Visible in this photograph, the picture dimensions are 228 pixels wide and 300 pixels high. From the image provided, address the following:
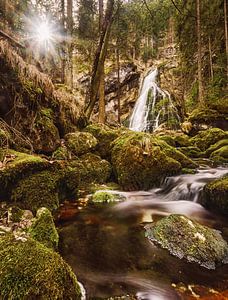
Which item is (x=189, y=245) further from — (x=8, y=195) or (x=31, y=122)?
(x=31, y=122)

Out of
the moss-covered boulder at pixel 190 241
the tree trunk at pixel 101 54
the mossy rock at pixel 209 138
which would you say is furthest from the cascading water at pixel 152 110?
the moss-covered boulder at pixel 190 241

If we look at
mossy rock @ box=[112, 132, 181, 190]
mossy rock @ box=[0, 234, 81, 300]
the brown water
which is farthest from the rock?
mossy rock @ box=[0, 234, 81, 300]

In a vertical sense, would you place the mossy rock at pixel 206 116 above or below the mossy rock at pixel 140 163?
above

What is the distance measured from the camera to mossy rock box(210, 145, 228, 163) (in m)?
10.4

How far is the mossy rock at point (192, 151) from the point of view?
11484mm

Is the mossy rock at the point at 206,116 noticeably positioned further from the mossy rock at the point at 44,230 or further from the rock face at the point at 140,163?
the mossy rock at the point at 44,230

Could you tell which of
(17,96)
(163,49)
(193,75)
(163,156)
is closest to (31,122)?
(17,96)

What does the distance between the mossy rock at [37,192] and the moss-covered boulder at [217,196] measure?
10.6ft

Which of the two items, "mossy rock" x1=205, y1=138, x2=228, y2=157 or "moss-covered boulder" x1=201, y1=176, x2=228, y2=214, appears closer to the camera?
"moss-covered boulder" x1=201, y1=176, x2=228, y2=214

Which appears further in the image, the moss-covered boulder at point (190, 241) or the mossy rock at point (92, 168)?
the mossy rock at point (92, 168)

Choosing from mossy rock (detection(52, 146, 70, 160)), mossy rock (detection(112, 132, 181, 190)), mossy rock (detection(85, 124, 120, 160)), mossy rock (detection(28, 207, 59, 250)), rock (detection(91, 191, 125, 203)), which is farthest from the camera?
mossy rock (detection(85, 124, 120, 160))

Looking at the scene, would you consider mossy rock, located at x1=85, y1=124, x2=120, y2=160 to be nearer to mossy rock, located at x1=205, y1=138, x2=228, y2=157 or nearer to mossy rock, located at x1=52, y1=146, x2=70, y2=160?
mossy rock, located at x1=52, y1=146, x2=70, y2=160

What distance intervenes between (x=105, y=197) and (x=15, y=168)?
2276mm

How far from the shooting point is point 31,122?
21.0ft
